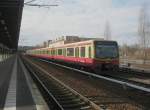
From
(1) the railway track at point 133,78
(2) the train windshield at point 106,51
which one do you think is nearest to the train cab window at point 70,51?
(1) the railway track at point 133,78

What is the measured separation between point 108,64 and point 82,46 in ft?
15.5

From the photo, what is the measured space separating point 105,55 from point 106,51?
14.1 inches

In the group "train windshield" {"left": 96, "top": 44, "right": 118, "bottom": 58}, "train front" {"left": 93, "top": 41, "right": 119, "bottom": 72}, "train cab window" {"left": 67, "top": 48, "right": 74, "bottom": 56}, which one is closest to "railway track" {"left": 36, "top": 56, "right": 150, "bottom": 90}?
"train front" {"left": 93, "top": 41, "right": 119, "bottom": 72}

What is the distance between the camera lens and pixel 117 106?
12367 millimetres

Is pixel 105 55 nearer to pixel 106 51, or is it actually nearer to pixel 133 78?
pixel 106 51

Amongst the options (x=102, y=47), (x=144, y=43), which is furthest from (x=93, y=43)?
(x=144, y=43)

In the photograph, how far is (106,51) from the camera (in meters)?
27.0

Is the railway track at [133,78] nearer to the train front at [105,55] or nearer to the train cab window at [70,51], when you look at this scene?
the train front at [105,55]

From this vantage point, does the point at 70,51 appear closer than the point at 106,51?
No

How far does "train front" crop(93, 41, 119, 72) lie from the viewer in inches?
1037

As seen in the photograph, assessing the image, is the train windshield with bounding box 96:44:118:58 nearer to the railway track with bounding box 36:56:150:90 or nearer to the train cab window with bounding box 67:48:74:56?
the railway track with bounding box 36:56:150:90

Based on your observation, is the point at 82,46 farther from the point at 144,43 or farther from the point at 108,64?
the point at 144,43

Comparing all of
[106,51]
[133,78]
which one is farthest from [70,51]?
[133,78]

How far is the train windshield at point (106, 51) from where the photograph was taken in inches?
1049
